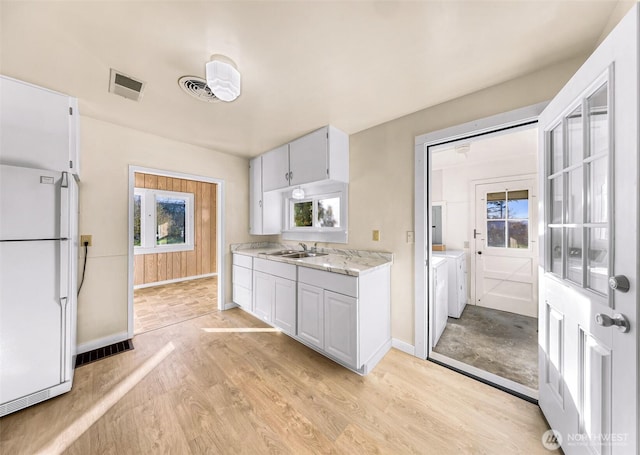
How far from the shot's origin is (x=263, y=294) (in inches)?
107

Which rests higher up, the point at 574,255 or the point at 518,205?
the point at 518,205

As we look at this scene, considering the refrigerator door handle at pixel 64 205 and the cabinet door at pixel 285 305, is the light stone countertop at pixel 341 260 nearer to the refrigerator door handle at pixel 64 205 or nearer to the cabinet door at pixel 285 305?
the cabinet door at pixel 285 305

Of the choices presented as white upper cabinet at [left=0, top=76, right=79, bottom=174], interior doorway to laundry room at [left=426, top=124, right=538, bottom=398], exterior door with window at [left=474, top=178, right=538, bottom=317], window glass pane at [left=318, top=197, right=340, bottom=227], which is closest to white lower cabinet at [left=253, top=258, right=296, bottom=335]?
window glass pane at [left=318, top=197, right=340, bottom=227]

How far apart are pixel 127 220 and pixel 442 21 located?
3.24 m

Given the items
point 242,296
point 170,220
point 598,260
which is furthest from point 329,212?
point 170,220

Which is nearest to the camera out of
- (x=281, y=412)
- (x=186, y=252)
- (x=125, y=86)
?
(x=281, y=412)

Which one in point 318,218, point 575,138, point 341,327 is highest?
point 575,138

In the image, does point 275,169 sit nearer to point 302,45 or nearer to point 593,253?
point 302,45

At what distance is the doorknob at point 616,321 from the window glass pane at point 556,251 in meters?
0.49

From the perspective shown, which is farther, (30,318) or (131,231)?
(131,231)

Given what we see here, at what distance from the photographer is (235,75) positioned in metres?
1.43

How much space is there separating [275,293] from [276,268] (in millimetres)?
291

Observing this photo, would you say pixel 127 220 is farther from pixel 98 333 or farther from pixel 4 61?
pixel 4 61

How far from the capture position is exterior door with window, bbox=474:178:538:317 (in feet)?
10.2
